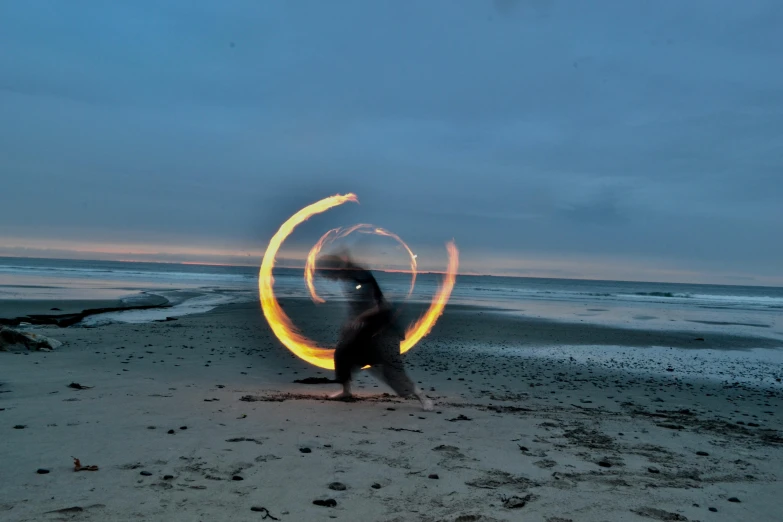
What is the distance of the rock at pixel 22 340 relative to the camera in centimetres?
1359

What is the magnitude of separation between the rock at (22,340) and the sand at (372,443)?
0.87 meters

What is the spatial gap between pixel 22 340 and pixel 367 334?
9218 millimetres

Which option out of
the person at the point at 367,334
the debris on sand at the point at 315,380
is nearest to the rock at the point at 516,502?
the person at the point at 367,334

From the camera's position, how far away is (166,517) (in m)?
4.85

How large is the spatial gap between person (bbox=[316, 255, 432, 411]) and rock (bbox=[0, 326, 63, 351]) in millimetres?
8419

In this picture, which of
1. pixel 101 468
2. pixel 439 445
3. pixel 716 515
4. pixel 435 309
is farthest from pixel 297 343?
pixel 716 515

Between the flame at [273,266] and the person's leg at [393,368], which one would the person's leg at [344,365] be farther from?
the flame at [273,266]

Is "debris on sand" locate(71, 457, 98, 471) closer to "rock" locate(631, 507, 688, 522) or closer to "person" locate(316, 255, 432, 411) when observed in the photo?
"person" locate(316, 255, 432, 411)

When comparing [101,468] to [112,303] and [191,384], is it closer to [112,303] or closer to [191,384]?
[191,384]

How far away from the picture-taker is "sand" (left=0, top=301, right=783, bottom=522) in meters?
5.37

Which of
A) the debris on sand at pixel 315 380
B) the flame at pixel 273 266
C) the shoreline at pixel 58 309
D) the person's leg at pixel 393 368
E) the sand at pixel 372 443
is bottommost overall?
the shoreline at pixel 58 309

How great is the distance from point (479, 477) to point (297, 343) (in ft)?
20.3

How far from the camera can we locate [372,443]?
24.2 feet

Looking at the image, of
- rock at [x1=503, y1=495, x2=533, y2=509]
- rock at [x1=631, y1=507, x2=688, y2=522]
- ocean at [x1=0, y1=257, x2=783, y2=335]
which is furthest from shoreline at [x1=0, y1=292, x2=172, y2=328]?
rock at [x1=631, y1=507, x2=688, y2=522]
